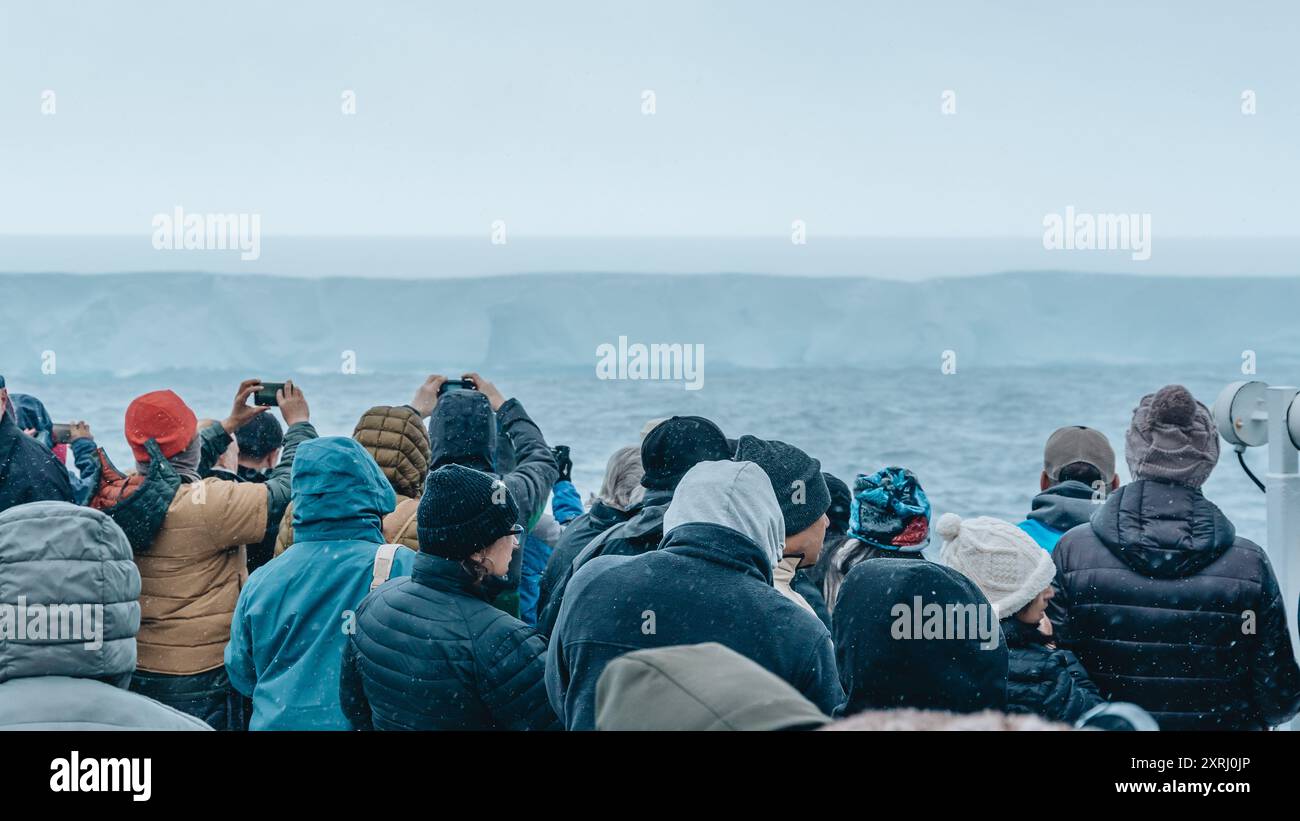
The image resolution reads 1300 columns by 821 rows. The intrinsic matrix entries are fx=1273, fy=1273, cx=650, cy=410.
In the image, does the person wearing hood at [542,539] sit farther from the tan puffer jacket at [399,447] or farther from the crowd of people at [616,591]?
the tan puffer jacket at [399,447]

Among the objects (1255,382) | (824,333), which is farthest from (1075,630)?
(824,333)

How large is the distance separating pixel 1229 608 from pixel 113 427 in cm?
2691

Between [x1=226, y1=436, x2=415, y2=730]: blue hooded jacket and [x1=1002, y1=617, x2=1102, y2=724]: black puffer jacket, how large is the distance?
4.53ft

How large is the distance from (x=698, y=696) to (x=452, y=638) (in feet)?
4.34

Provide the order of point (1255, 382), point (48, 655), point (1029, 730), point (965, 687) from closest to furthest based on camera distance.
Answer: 1. point (1029, 730)
2. point (48, 655)
3. point (965, 687)
4. point (1255, 382)

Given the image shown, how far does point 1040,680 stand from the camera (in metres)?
2.78

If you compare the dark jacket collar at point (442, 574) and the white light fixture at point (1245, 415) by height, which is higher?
the white light fixture at point (1245, 415)

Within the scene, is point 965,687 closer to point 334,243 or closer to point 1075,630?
point 1075,630

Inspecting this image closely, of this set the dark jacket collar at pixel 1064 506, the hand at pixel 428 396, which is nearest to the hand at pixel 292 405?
the hand at pixel 428 396

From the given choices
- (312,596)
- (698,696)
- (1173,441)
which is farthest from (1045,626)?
(698,696)

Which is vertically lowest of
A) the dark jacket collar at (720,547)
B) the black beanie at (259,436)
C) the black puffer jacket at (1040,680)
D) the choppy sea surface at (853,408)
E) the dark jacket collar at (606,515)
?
the choppy sea surface at (853,408)

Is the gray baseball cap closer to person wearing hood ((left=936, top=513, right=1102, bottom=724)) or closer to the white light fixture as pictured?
the white light fixture

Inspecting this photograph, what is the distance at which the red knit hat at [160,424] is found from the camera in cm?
352
